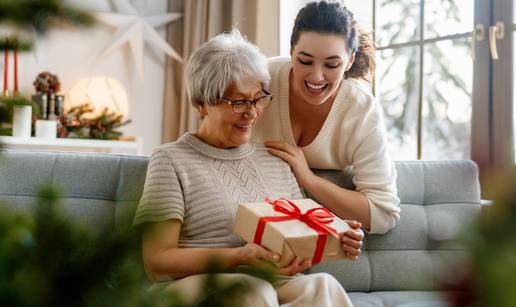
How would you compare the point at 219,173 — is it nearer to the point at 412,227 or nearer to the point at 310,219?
the point at 310,219

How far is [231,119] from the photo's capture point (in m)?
1.67

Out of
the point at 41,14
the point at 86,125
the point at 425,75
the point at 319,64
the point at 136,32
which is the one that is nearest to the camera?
the point at 41,14

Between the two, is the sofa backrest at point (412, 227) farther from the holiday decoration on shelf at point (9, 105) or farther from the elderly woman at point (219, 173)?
the holiday decoration on shelf at point (9, 105)

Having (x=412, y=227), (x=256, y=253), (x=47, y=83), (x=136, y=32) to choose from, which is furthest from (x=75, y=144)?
(x=256, y=253)

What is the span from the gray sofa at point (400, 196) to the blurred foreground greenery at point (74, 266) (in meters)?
1.26

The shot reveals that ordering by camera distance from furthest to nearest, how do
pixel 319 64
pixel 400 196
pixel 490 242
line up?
pixel 400 196
pixel 319 64
pixel 490 242

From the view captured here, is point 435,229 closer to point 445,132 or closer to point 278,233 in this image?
point 278,233

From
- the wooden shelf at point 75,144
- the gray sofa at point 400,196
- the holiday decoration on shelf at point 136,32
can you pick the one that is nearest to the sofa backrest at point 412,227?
the gray sofa at point 400,196

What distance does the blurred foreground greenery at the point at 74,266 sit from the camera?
354mm

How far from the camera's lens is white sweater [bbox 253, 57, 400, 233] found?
1.86 metres

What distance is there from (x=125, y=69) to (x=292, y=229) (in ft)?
10.9

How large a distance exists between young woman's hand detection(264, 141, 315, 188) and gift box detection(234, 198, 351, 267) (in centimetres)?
28

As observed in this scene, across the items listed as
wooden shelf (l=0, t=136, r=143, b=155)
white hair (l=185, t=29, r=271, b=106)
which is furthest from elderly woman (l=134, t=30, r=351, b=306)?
wooden shelf (l=0, t=136, r=143, b=155)

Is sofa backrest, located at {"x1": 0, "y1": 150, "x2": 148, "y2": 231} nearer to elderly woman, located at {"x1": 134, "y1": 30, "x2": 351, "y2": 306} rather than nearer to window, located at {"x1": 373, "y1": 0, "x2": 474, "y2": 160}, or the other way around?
elderly woman, located at {"x1": 134, "y1": 30, "x2": 351, "y2": 306}
